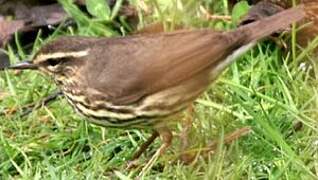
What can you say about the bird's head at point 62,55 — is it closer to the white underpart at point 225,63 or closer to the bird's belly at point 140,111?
the bird's belly at point 140,111

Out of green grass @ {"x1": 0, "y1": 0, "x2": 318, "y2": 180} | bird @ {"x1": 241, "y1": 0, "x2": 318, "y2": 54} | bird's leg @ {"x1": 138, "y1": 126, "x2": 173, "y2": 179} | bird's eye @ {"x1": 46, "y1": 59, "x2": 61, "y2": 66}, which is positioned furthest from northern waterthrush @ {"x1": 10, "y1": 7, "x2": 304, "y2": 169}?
bird @ {"x1": 241, "y1": 0, "x2": 318, "y2": 54}

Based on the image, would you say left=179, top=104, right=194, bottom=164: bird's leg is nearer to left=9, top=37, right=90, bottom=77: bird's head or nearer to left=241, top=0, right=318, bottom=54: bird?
left=9, top=37, right=90, bottom=77: bird's head

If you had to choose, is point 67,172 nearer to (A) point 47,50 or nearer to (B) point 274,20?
(A) point 47,50

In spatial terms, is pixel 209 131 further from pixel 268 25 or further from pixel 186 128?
pixel 268 25

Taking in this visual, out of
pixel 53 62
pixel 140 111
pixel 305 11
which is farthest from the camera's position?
pixel 305 11

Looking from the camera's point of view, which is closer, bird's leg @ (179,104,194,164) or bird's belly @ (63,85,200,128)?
bird's belly @ (63,85,200,128)

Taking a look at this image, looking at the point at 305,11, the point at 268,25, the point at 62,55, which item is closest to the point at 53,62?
the point at 62,55
